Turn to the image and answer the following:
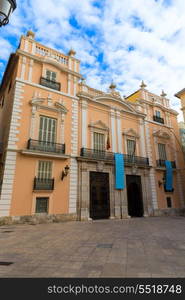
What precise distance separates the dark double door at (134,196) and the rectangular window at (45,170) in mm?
6367

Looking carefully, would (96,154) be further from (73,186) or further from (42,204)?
(42,204)

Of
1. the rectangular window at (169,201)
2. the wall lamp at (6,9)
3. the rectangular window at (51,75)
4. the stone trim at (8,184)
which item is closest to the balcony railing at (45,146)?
the stone trim at (8,184)

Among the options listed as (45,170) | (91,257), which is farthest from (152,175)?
(91,257)

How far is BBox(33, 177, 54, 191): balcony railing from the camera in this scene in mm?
9375

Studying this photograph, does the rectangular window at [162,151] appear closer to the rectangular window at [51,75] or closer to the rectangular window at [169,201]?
the rectangular window at [169,201]

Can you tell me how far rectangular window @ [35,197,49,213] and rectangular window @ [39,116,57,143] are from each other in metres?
3.65

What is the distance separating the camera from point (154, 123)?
17.0m

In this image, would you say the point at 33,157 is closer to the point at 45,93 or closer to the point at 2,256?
the point at 45,93

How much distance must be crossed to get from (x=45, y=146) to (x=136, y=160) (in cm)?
772

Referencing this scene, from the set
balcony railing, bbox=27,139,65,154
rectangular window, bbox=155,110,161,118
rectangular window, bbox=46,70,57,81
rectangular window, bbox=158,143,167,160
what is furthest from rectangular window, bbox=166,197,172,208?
rectangular window, bbox=46,70,57,81

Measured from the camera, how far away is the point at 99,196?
38.3ft

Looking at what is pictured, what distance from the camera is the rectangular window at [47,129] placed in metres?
10.7

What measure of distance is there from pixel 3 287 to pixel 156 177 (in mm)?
14132

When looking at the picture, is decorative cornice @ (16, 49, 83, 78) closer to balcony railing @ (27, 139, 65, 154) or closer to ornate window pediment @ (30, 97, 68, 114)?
ornate window pediment @ (30, 97, 68, 114)
